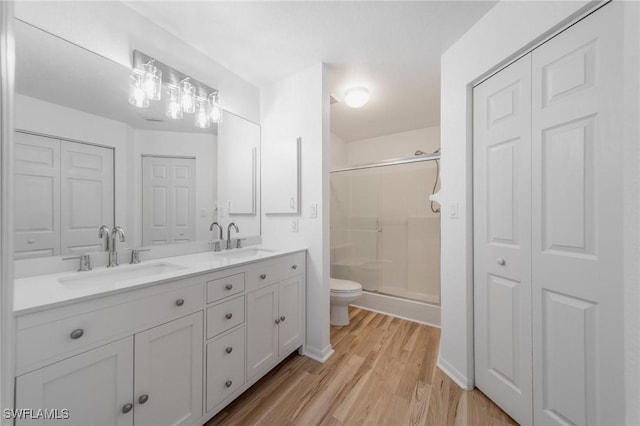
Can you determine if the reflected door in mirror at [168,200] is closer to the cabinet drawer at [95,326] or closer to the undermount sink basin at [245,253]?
the undermount sink basin at [245,253]

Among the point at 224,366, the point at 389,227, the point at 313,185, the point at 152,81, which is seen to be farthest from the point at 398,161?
the point at 224,366

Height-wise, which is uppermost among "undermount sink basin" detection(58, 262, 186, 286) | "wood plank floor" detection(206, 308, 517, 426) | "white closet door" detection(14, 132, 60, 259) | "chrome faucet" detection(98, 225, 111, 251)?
"white closet door" detection(14, 132, 60, 259)

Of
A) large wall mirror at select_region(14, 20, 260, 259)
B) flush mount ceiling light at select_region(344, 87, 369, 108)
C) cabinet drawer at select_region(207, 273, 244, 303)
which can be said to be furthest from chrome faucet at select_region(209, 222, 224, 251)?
flush mount ceiling light at select_region(344, 87, 369, 108)

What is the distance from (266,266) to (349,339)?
45.9 inches

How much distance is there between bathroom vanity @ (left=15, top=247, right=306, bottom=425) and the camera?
0.80 m

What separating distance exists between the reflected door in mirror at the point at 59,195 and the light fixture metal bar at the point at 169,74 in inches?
23.6

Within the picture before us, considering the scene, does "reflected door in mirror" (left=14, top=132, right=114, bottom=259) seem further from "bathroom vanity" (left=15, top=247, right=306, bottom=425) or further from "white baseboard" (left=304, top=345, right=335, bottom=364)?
"white baseboard" (left=304, top=345, right=335, bottom=364)

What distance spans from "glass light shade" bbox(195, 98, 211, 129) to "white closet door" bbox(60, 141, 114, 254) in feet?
2.03

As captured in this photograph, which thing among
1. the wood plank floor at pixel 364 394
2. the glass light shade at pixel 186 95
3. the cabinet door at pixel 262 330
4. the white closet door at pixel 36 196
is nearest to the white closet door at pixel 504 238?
the wood plank floor at pixel 364 394

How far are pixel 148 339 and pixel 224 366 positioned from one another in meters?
0.48

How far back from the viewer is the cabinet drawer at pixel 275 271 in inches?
59.6

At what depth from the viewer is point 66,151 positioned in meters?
1.18

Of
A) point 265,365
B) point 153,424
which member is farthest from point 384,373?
point 153,424

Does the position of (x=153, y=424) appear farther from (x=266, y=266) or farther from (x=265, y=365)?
(x=266, y=266)
